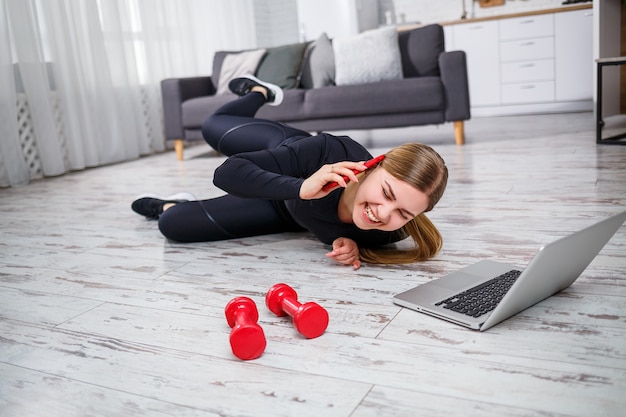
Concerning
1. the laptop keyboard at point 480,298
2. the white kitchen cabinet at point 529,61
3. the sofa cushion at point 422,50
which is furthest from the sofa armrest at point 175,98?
the laptop keyboard at point 480,298

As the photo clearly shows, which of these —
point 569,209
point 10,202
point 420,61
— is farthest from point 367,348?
point 420,61

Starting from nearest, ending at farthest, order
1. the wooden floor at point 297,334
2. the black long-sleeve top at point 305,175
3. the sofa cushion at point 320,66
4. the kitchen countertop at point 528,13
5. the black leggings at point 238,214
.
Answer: the wooden floor at point 297,334 → the black long-sleeve top at point 305,175 → the black leggings at point 238,214 → the sofa cushion at point 320,66 → the kitchen countertop at point 528,13

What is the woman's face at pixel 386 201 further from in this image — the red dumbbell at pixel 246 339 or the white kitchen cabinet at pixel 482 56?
the white kitchen cabinet at pixel 482 56

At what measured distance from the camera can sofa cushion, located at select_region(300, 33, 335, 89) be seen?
13.7ft

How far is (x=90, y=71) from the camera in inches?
163

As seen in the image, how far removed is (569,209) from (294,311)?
122 centimetres

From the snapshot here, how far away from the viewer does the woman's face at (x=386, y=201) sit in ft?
4.38

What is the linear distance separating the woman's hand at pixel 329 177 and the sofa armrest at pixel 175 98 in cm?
314

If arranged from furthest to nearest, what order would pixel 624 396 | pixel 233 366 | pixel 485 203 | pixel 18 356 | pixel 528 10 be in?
pixel 528 10 → pixel 485 203 → pixel 18 356 → pixel 233 366 → pixel 624 396

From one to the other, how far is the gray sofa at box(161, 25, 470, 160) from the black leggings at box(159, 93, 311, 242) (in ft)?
6.14

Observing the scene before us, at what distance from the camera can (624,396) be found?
0.88 metres

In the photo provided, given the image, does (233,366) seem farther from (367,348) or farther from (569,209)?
(569,209)

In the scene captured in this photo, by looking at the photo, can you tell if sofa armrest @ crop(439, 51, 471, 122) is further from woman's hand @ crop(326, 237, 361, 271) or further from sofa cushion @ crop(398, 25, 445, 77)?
woman's hand @ crop(326, 237, 361, 271)

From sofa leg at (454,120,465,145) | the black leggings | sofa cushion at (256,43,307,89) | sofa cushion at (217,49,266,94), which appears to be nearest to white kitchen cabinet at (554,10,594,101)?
sofa leg at (454,120,465,145)
